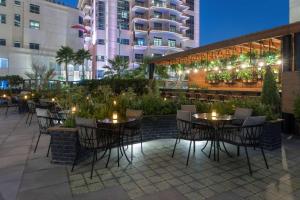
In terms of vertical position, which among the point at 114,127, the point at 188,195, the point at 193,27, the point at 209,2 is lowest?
the point at 188,195

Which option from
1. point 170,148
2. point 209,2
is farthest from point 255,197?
point 209,2

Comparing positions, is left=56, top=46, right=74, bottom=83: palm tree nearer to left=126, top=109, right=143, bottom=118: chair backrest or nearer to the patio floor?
the patio floor

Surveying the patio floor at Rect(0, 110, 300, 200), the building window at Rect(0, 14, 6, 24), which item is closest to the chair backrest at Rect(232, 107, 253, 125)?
the patio floor at Rect(0, 110, 300, 200)

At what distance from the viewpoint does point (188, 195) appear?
10.7ft

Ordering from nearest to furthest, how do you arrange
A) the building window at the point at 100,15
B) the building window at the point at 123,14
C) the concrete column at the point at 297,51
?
the concrete column at the point at 297,51
the building window at the point at 100,15
the building window at the point at 123,14

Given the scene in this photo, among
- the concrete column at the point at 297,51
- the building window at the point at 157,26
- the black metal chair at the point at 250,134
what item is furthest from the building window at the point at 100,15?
the black metal chair at the point at 250,134

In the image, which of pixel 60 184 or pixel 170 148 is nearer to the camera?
pixel 60 184

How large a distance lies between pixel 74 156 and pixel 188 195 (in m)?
2.19

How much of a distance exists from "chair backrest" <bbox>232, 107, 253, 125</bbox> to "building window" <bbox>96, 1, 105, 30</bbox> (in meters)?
35.5

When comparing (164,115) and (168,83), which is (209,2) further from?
(164,115)

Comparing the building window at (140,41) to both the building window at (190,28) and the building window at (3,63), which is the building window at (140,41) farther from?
the building window at (3,63)

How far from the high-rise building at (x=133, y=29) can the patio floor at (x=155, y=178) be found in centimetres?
3403

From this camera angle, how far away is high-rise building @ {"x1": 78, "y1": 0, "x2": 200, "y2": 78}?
1484 inches

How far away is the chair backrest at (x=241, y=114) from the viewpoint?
17.4 ft
